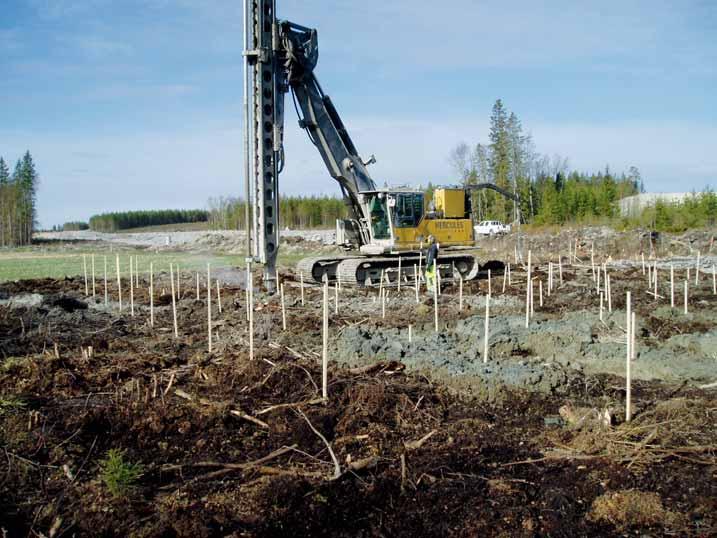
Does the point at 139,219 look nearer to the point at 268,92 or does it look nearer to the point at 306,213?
the point at 306,213

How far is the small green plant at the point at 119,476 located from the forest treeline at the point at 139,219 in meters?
108

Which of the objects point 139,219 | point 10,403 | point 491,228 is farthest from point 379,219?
point 139,219

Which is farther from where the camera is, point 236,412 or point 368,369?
point 368,369

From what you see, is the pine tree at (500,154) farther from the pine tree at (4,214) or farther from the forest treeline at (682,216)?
the pine tree at (4,214)

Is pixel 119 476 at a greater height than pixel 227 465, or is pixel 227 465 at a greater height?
pixel 119 476

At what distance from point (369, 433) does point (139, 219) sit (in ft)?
401

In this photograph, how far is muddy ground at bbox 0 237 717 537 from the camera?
441 cm

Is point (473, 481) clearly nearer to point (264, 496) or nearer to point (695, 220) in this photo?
point (264, 496)

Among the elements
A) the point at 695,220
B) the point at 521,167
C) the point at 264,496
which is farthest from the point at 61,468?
the point at 521,167

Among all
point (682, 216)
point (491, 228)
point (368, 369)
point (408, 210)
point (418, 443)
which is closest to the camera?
point (418, 443)

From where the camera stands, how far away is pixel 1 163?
71.7 metres

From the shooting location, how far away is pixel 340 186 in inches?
703

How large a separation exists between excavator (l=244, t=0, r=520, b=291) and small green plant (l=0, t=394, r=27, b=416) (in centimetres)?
783

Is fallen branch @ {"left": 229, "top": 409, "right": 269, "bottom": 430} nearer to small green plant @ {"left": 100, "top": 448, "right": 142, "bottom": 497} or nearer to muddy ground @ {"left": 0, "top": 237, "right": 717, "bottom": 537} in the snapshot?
muddy ground @ {"left": 0, "top": 237, "right": 717, "bottom": 537}
